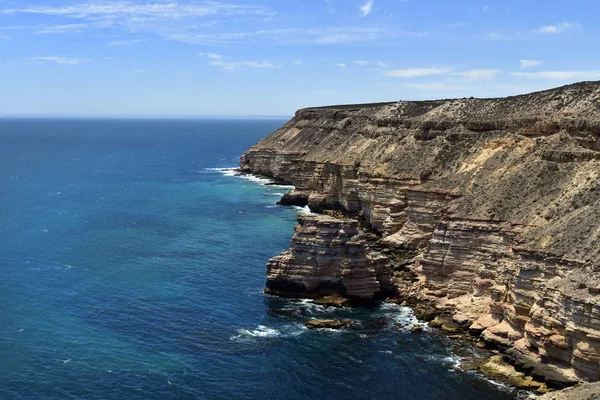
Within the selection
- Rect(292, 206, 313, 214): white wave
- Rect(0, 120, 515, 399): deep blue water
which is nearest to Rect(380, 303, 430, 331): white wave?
Rect(0, 120, 515, 399): deep blue water

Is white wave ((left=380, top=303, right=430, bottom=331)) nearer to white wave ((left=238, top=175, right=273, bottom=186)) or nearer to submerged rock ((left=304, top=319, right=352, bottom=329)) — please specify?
submerged rock ((left=304, top=319, right=352, bottom=329))

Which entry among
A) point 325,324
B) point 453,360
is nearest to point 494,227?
point 453,360

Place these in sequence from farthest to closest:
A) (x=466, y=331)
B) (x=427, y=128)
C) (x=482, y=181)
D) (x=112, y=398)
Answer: (x=427, y=128)
(x=482, y=181)
(x=466, y=331)
(x=112, y=398)

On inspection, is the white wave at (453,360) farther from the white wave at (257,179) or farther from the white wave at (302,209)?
the white wave at (257,179)

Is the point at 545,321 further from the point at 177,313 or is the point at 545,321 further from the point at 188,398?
the point at 177,313

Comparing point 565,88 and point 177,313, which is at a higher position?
point 565,88

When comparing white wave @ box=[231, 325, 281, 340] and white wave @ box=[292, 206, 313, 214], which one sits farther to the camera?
white wave @ box=[292, 206, 313, 214]

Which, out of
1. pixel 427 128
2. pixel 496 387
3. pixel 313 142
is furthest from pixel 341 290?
pixel 313 142

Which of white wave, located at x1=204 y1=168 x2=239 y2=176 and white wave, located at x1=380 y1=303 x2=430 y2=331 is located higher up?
white wave, located at x1=204 y1=168 x2=239 y2=176

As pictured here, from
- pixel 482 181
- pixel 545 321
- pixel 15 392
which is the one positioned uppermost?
pixel 482 181
